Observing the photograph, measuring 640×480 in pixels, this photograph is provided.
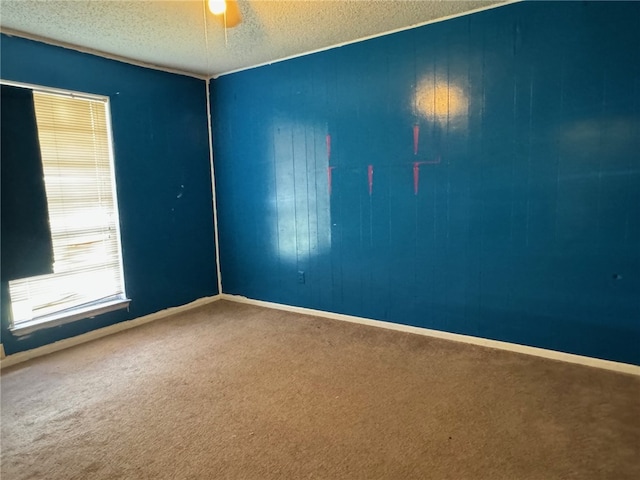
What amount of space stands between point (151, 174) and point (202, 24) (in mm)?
1529

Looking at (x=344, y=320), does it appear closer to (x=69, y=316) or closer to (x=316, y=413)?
(x=316, y=413)

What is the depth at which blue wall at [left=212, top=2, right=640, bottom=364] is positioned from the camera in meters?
2.56

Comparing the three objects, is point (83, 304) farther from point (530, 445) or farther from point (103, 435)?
point (530, 445)

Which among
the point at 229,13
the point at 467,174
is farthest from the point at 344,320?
the point at 229,13

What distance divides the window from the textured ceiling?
0.51 metres

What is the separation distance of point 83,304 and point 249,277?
154cm

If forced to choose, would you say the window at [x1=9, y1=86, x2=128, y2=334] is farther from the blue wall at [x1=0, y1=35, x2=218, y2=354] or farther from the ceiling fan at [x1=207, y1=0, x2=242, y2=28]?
the ceiling fan at [x1=207, y1=0, x2=242, y2=28]

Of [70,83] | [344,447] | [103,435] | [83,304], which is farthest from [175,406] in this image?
[70,83]

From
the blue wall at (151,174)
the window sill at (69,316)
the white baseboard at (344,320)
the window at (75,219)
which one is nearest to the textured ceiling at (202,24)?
the blue wall at (151,174)

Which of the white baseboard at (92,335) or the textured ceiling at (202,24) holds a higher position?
the textured ceiling at (202,24)

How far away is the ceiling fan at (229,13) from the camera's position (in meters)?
2.21

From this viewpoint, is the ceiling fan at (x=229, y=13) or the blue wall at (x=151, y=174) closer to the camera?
the ceiling fan at (x=229, y=13)

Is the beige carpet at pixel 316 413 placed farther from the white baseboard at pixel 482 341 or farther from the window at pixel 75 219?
the window at pixel 75 219

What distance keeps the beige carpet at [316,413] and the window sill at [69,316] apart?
0.25 m
